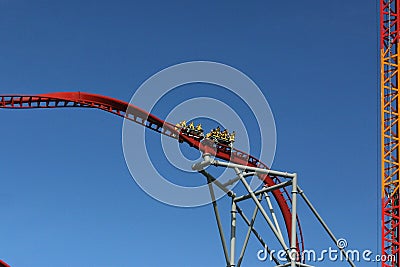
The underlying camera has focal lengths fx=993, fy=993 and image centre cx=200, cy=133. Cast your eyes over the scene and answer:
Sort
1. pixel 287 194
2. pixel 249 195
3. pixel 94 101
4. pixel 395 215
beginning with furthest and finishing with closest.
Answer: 1. pixel 395 215
2. pixel 287 194
3. pixel 94 101
4. pixel 249 195

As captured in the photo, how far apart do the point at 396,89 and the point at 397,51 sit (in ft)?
8.70

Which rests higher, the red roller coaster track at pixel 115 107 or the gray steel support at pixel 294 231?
the red roller coaster track at pixel 115 107

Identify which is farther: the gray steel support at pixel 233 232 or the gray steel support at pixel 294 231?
the gray steel support at pixel 233 232

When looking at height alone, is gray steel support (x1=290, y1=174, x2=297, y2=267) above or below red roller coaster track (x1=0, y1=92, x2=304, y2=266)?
below

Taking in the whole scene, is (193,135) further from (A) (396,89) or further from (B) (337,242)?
(B) (337,242)

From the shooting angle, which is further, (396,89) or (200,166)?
(396,89)

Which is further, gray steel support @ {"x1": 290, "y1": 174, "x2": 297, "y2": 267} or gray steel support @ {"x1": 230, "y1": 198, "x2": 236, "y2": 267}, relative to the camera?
gray steel support @ {"x1": 230, "y1": 198, "x2": 236, "y2": 267}

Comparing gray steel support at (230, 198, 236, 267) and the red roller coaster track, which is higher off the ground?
the red roller coaster track

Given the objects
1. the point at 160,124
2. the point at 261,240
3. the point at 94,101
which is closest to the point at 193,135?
Result: the point at 160,124

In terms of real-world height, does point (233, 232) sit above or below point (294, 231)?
above

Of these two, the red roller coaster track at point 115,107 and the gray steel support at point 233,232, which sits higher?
the red roller coaster track at point 115,107

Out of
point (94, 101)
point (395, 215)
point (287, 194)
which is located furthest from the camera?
point (395, 215)

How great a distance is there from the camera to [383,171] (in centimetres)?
6788

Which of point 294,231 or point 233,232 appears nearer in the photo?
point 294,231
